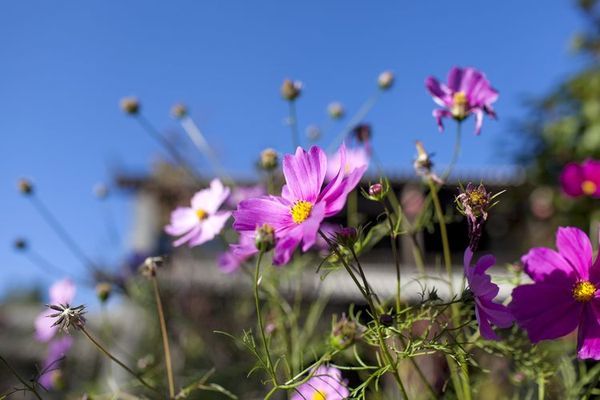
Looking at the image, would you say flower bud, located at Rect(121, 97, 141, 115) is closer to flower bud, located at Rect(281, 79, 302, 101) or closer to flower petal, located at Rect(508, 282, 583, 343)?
flower bud, located at Rect(281, 79, 302, 101)

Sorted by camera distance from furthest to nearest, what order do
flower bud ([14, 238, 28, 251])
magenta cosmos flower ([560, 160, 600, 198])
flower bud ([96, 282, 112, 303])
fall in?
flower bud ([14, 238, 28, 251])
flower bud ([96, 282, 112, 303])
magenta cosmos flower ([560, 160, 600, 198])

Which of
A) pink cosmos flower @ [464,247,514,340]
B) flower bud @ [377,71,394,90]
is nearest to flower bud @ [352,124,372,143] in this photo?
flower bud @ [377,71,394,90]

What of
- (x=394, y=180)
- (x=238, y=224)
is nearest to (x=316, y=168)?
(x=238, y=224)

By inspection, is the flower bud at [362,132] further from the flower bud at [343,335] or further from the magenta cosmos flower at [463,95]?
the flower bud at [343,335]

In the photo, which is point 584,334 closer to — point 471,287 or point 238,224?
point 471,287

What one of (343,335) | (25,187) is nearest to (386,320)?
(343,335)

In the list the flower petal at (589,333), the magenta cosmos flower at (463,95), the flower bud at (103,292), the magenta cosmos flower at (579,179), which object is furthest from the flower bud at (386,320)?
the flower bud at (103,292)
